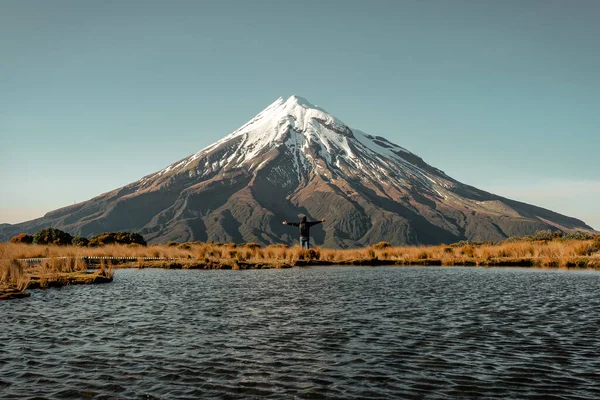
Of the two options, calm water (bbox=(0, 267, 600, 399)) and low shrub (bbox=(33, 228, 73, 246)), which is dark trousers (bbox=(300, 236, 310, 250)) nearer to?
calm water (bbox=(0, 267, 600, 399))

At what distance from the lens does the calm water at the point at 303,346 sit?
899 cm

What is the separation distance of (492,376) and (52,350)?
1005 centimetres

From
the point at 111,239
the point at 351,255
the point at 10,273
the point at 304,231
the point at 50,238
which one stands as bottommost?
the point at 351,255

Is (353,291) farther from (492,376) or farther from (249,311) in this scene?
(492,376)

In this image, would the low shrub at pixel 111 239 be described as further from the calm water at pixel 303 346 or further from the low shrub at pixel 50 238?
the calm water at pixel 303 346

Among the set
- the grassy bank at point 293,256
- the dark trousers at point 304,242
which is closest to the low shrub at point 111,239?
the grassy bank at point 293,256

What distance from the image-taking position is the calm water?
899 centimetres

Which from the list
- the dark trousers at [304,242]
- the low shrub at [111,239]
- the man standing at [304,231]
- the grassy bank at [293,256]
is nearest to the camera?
the grassy bank at [293,256]

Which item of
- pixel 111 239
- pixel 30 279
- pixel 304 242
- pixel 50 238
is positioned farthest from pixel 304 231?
pixel 50 238

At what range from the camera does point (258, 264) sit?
43094 millimetres

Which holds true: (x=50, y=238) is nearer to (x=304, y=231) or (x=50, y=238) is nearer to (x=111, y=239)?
(x=111, y=239)

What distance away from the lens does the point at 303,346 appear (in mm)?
12086

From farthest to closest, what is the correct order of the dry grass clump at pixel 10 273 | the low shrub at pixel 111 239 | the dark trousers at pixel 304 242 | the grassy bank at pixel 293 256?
the low shrub at pixel 111 239, the dark trousers at pixel 304 242, the grassy bank at pixel 293 256, the dry grass clump at pixel 10 273

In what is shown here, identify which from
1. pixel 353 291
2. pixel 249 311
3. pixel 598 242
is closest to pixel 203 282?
pixel 353 291
